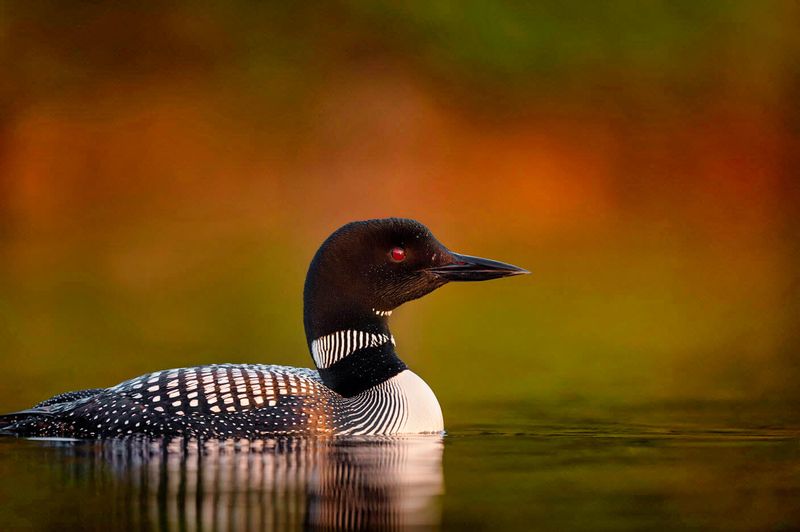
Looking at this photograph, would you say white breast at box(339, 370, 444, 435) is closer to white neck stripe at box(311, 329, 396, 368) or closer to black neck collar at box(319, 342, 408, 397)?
black neck collar at box(319, 342, 408, 397)


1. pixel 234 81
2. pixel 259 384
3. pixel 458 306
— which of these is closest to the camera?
pixel 259 384

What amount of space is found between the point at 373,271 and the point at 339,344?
12.2 inches

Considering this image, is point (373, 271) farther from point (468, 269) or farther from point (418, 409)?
point (418, 409)

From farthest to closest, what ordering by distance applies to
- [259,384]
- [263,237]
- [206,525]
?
[263,237] < [259,384] < [206,525]

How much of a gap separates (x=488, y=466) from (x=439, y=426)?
30.7 inches

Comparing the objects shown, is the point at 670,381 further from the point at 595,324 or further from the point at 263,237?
the point at 263,237

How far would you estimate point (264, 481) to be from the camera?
4.23 metres

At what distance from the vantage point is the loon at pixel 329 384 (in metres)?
5.17

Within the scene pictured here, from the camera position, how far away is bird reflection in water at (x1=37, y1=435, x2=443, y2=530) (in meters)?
3.67

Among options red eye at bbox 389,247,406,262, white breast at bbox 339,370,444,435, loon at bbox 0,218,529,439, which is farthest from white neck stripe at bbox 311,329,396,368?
red eye at bbox 389,247,406,262

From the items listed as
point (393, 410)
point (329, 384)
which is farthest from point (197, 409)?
point (393, 410)

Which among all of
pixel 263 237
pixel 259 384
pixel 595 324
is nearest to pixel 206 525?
pixel 259 384

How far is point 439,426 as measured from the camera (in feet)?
17.8

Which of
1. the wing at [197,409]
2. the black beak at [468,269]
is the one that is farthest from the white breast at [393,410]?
the black beak at [468,269]
